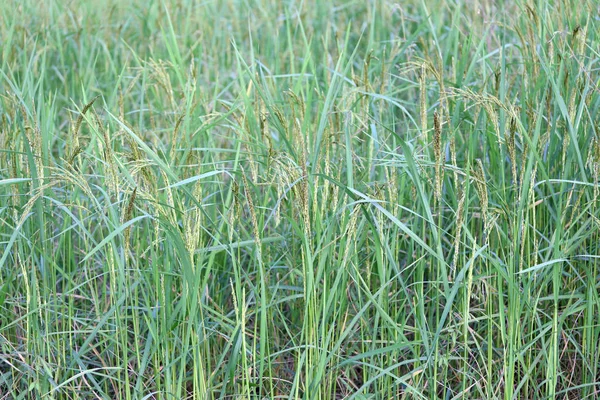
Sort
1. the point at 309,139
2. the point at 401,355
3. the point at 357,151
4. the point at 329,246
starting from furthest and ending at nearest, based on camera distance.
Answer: the point at 357,151 → the point at 309,139 → the point at 401,355 → the point at 329,246

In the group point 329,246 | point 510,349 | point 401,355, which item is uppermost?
point 329,246

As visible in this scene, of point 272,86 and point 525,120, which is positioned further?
point 272,86

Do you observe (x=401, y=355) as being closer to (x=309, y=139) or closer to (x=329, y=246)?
(x=329, y=246)

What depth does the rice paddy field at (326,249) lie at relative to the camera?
179cm

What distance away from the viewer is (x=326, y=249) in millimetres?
1895

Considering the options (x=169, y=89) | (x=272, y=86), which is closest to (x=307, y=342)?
(x=169, y=89)

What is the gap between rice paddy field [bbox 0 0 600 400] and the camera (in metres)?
1.79

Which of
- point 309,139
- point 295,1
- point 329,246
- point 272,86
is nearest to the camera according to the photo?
point 329,246

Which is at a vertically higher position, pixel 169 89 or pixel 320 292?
pixel 169 89

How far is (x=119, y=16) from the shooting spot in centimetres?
409

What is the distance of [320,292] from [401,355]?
0.81ft

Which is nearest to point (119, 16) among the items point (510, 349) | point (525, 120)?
point (525, 120)

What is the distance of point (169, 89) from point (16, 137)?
44cm

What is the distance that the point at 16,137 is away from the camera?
2.16 meters
